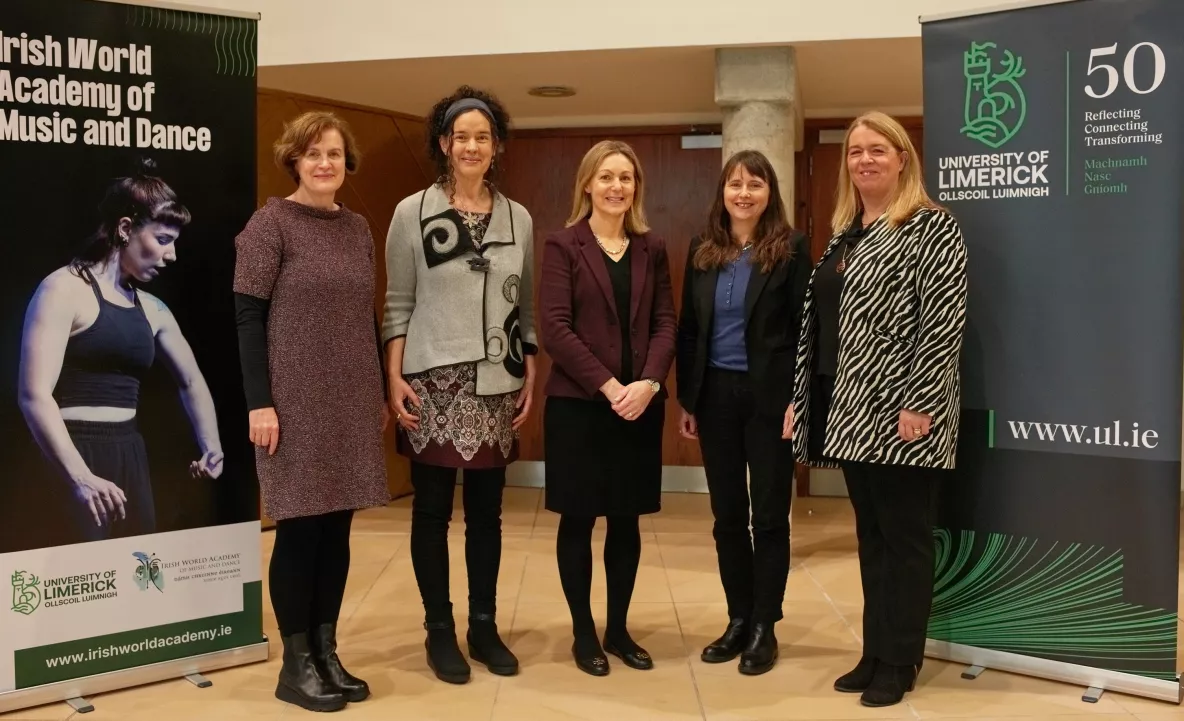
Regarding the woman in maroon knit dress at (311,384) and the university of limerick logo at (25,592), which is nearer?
the woman in maroon knit dress at (311,384)

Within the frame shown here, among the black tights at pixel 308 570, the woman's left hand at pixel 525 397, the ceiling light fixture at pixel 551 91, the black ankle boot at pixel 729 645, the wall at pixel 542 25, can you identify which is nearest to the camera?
the black tights at pixel 308 570

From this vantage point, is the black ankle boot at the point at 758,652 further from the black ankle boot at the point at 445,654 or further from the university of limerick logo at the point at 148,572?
the university of limerick logo at the point at 148,572

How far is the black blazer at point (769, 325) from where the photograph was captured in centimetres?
335

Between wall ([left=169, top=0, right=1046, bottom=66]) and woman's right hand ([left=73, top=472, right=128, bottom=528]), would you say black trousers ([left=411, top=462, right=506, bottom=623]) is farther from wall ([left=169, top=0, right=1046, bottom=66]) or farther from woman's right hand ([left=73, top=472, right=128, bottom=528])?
wall ([left=169, top=0, right=1046, bottom=66])

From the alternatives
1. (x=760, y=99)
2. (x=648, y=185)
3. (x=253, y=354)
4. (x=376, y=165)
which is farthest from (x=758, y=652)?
(x=648, y=185)

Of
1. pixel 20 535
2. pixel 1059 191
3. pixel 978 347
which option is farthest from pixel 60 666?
pixel 1059 191

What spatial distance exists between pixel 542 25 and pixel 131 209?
245 cm

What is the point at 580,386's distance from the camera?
3.32 m

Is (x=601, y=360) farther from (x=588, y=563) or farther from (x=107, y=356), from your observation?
(x=107, y=356)

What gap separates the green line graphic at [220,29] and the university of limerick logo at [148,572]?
5.10ft

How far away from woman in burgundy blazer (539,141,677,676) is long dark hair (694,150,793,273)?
8.2 inches

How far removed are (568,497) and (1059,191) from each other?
1.79 metres

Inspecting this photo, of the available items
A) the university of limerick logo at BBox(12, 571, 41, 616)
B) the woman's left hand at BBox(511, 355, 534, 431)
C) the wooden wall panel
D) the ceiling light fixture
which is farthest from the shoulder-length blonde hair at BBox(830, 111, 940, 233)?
the wooden wall panel

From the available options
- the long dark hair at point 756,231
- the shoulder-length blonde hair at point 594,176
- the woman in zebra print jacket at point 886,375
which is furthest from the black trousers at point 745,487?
the shoulder-length blonde hair at point 594,176
